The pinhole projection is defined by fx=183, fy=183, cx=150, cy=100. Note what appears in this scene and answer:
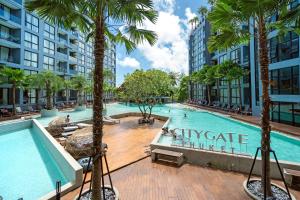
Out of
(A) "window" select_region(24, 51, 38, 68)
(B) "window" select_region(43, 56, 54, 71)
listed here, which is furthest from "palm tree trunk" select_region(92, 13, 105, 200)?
(B) "window" select_region(43, 56, 54, 71)

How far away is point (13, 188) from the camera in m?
6.59

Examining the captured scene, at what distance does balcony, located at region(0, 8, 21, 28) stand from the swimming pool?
1751cm

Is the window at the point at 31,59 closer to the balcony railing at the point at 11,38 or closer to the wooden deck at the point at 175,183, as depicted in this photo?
the balcony railing at the point at 11,38

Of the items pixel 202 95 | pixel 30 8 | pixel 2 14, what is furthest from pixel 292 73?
pixel 2 14

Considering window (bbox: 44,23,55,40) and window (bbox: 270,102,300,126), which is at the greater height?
window (bbox: 44,23,55,40)

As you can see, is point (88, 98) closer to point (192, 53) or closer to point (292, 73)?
point (192, 53)

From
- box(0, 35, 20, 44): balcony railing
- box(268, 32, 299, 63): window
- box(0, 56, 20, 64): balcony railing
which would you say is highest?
box(0, 35, 20, 44): balcony railing

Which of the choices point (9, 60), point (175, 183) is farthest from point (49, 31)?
point (175, 183)

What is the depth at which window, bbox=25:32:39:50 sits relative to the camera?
88.5 ft

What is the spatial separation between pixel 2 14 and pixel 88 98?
27190 millimetres

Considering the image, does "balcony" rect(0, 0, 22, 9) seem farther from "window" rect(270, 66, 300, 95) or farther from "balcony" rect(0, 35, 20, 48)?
"window" rect(270, 66, 300, 95)

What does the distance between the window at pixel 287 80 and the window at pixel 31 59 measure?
30.9 m

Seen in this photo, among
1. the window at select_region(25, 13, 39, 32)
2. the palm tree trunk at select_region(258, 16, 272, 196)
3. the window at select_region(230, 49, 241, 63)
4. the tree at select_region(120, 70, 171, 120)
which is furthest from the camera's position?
the window at select_region(230, 49, 241, 63)

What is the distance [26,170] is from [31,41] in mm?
26165
